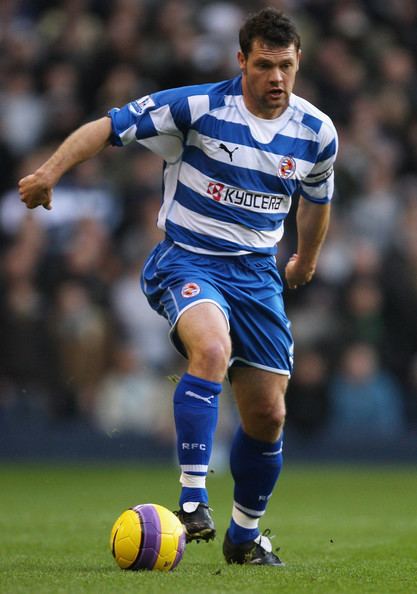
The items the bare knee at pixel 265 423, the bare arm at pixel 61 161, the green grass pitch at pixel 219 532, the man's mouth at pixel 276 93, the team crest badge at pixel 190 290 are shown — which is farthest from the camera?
the bare knee at pixel 265 423

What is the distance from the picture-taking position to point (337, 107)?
14.6 metres

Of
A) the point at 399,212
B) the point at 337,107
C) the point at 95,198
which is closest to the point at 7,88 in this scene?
the point at 95,198

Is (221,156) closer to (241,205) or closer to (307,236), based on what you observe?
(241,205)

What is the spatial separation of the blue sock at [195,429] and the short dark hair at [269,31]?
1.55 metres

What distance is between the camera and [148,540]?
5.48 meters

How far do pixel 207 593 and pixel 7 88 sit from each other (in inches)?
425

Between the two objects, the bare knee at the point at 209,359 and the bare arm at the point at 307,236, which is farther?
the bare arm at the point at 307,236

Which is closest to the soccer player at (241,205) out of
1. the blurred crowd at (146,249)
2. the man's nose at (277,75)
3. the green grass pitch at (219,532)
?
the man's nose at (277,75)

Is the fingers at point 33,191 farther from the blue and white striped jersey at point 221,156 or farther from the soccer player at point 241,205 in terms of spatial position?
the blue and white striped jersey at point 221,156

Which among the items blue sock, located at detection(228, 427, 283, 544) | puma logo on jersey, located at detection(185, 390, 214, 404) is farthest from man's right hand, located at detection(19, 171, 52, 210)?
blue sock, located at detection(228, 427, 283, 544)

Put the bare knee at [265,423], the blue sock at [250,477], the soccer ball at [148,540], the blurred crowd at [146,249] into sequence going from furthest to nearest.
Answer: the blurred crowd at [146,249] < the blue sock at [250,477] < the bare knee at [265,423] < the soccer ball at [148,540]

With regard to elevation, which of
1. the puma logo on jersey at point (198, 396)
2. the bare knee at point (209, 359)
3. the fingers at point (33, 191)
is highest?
the fingers at point (33, 191)

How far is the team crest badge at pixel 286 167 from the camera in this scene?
6.13 meters

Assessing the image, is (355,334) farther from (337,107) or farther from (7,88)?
(7,88)
